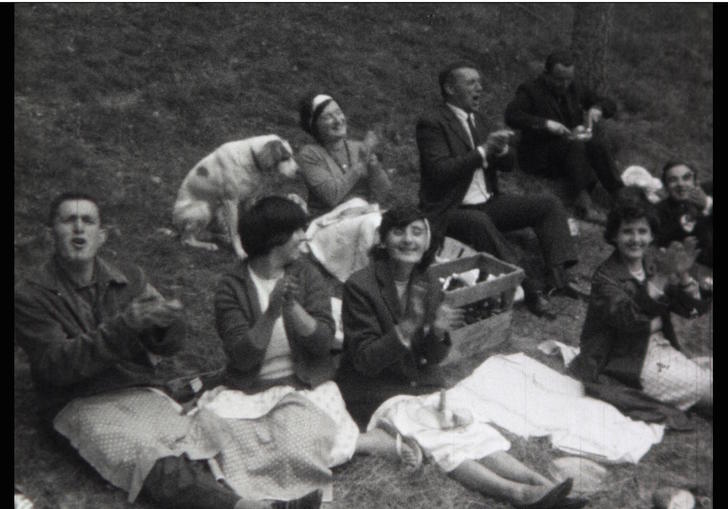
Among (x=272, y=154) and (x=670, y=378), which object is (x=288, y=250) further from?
(x=670, y=378)

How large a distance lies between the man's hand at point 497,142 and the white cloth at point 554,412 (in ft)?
5.16

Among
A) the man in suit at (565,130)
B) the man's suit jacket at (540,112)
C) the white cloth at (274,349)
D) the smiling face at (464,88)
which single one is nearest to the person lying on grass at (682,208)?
the man in suit at (565,130)

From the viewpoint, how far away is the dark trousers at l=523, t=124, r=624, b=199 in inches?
297

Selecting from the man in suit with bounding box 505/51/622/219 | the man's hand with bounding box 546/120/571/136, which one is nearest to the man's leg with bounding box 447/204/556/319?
the man's hand with bounding box 546/120/571/136

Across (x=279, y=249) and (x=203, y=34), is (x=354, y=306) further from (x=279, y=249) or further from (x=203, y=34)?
(x=203, y=34)

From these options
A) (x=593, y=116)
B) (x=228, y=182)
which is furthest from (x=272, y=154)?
(x=593, y=116)

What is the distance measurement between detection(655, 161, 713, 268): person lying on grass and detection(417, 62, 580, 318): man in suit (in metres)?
0.94

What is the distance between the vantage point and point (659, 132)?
32.3ft

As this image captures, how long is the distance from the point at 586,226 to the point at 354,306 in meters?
3.57

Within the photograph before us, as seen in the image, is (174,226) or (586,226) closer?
(174,226)

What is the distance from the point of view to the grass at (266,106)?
4617mm

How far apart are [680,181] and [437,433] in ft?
10.9

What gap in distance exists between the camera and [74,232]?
13.5 feet

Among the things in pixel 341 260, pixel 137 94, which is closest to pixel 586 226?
pixel 341 260
